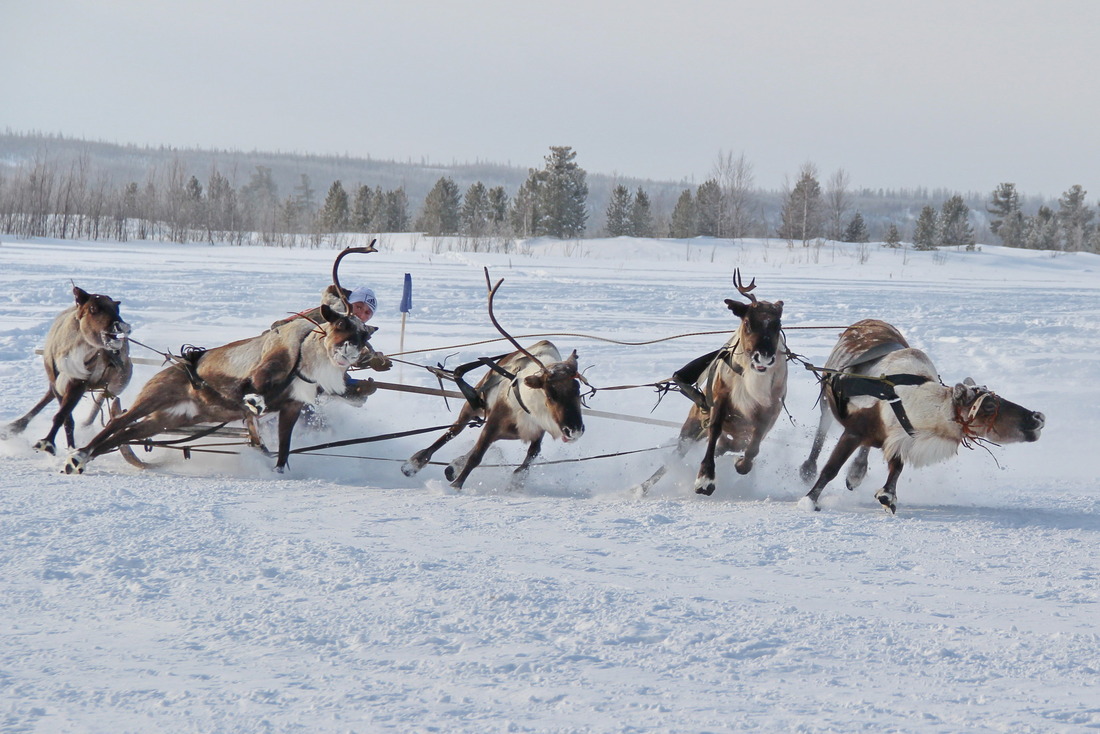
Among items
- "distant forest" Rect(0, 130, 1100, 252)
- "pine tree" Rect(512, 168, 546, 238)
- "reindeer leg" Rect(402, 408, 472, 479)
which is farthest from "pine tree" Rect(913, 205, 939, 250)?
"reindeer leg" Rect(402, 408, 472, 479)

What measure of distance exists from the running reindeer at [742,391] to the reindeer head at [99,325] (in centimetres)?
418

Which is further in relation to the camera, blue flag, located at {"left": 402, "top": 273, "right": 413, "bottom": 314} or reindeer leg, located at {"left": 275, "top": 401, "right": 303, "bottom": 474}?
blue flag, located at {"left": 402, "top": 273, "right": 413, "bottom": 314}

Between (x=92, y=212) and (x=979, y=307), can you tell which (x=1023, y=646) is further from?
(x=92, y=212)

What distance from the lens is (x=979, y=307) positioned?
19281 mm

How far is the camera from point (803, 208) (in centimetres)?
6694

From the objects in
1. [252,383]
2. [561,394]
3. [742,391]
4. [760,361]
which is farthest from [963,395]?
[252,383]

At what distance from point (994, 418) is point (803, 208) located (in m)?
63.3

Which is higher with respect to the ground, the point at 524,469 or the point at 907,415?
the point at 907,415

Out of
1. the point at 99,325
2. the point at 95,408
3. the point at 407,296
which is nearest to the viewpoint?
the point at 99,325

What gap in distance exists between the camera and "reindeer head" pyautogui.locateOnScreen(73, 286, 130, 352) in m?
7.60

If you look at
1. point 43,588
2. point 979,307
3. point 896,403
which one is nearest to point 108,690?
point 43,588

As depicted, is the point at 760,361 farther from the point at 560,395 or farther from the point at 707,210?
the point at 707,210

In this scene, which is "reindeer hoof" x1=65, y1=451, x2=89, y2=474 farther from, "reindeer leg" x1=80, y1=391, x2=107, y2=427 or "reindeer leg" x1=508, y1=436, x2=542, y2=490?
"reindeer leg" x1=508, y1=436, x2=542, y2=490

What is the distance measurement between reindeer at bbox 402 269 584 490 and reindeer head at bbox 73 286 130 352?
7.92ft
